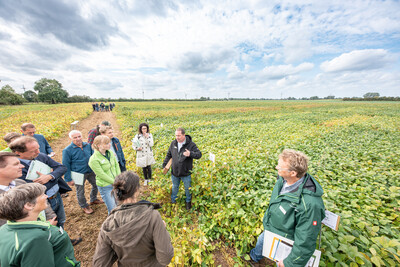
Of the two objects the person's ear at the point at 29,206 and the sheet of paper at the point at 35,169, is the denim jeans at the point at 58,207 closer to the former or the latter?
the sheet of paper at the point at 35,169

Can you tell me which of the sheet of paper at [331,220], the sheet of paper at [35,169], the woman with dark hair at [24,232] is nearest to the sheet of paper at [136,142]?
the sheet of paper at [35,169]

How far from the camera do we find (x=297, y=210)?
1.97 m

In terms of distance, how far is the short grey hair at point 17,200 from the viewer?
1.37 metres

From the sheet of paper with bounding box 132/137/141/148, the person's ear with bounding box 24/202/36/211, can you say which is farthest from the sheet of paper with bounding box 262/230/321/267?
the sheet of paper with bounding box 132/137/141/148

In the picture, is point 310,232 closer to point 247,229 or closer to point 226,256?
point 247,229

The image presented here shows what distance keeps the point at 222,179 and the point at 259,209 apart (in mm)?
1495

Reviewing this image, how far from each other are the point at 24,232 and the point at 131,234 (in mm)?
939

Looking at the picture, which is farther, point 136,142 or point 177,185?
point 136,142

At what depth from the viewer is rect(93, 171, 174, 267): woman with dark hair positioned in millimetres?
1514

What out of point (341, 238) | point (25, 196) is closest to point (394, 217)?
point (341, 238)

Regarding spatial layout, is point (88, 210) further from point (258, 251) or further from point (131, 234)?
point (258, 251)

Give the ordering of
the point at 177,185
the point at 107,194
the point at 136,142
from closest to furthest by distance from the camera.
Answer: the point at 107,194, the point at 177,185, the point at 136,142

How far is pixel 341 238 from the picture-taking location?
7.97ft

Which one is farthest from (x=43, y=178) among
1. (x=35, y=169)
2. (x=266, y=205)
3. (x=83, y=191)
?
(x=266, y=205)
